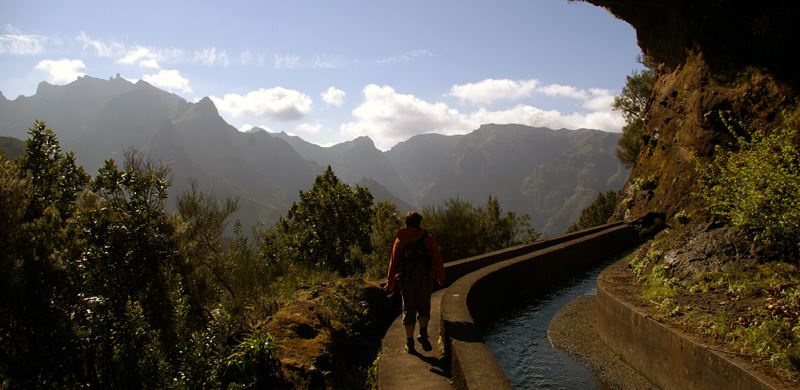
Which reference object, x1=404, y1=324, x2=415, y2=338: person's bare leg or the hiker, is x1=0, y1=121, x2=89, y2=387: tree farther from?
x1=404, y1=324, x2=415, y2=338: person's bare leg

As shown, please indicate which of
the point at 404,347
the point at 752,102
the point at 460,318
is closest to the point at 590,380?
the point at 460,318

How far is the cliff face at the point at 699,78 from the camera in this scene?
9.85 metres

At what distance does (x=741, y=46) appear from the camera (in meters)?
10.8

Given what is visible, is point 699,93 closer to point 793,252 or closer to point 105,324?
point 793,252

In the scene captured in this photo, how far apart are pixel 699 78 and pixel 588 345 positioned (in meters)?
8.13

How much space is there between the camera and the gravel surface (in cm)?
694

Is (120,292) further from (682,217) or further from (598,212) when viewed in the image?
(598,212)

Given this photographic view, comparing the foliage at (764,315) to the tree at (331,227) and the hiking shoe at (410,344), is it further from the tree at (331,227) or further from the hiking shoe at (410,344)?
the tree at (331,227)

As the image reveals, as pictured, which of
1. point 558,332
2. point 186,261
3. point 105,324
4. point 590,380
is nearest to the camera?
point 105,324

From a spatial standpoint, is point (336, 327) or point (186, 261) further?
point (186, 261)

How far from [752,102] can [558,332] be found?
20.8 ft

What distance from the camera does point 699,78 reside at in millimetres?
12484

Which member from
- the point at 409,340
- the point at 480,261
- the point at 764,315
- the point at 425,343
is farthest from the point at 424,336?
the point at 480,261

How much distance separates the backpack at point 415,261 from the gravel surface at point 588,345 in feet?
10.6
